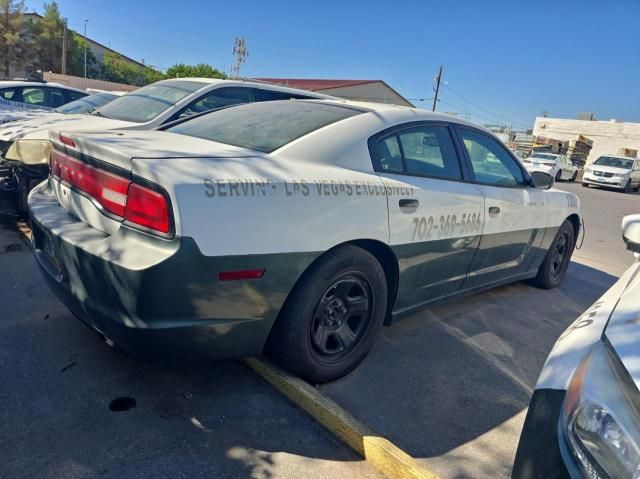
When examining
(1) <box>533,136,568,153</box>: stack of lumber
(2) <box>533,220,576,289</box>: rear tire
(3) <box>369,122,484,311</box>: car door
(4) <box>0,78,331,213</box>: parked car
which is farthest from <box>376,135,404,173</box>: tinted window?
(1) <box>533,136,568,153</box>: stack of lumber

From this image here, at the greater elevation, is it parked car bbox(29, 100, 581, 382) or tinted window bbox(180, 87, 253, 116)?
tinted window bbox(180, 87, 253, 116)

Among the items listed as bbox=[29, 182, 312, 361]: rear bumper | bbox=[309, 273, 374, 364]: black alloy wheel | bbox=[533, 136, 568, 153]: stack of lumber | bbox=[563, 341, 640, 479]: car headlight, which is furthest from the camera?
bbox=[533, 136, 568, 153]: stack of lumber

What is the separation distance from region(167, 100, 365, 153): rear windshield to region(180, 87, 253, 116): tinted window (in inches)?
95.8

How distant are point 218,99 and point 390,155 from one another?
3.89 meters

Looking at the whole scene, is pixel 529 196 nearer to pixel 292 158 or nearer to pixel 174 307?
pixel 292 158

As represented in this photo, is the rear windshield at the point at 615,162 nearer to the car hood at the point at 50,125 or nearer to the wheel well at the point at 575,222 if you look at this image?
the wheel well at the point at 575,222

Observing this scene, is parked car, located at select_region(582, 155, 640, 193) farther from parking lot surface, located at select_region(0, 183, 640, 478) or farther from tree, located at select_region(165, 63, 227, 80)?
tree, located at select_region(165, 63, 227, 80)

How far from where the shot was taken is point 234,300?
222 centimetres

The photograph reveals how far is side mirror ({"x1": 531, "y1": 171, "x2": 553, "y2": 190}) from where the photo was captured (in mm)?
4352

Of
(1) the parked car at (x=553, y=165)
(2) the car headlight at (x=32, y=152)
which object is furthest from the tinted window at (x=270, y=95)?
(1) the parked car at (x=553, y=165)

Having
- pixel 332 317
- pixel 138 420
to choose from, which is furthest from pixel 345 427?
pixel 138 420

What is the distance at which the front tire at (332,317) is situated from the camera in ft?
8.17

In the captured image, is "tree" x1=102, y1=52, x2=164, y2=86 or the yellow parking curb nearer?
the yellow parking curb

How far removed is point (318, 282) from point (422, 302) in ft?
3.65
